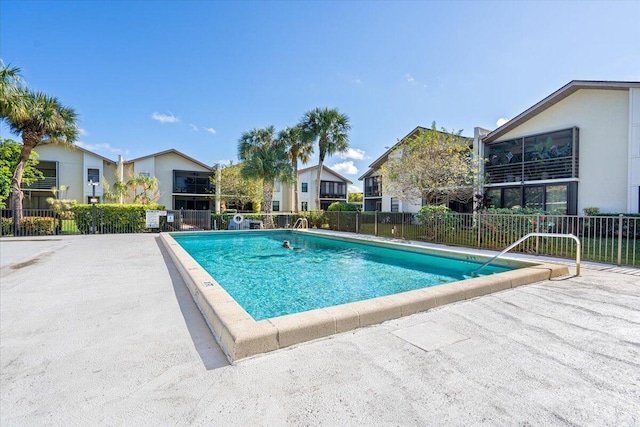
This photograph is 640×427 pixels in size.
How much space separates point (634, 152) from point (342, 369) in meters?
16.8

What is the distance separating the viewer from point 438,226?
13.2 meters

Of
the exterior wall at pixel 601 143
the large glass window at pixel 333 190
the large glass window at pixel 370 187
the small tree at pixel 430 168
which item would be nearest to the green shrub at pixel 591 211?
the exterior wall at pixel 601 143

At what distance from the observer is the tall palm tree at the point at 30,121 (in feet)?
51.7

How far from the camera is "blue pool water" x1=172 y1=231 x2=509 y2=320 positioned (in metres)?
6.47

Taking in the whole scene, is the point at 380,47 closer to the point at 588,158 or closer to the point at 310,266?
the point at 310,266

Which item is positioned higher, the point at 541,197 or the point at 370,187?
the point at 370,187

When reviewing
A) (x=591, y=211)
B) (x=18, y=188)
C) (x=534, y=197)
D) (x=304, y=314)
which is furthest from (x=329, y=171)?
(x=304, y=314)

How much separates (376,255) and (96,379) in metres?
10.1

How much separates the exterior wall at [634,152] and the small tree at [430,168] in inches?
232

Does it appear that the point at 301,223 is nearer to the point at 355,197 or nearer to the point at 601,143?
the point at 601,143

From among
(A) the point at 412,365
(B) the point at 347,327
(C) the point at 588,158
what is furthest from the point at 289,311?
(C) the point at 588,158

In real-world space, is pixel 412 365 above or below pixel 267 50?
below

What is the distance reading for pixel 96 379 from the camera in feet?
8.96

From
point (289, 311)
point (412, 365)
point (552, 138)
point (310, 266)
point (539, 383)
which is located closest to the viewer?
point (539, 383)
